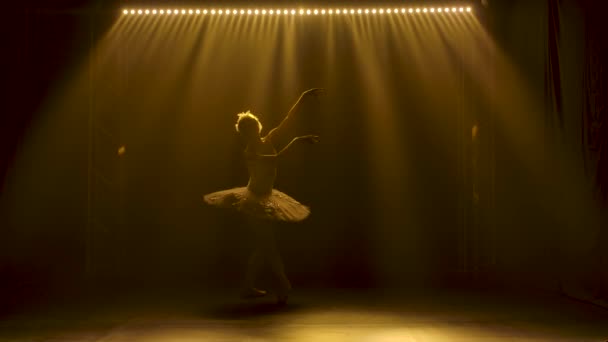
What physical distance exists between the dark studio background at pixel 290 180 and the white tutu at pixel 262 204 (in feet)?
4.86

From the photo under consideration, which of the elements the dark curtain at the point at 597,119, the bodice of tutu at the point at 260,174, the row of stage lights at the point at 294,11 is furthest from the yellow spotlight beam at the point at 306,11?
the bodice of tutu at the point at 260,174

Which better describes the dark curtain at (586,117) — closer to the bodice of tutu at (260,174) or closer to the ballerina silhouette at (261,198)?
the ballerina silhouette at (261,198)

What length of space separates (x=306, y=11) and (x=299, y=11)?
79 millimetres

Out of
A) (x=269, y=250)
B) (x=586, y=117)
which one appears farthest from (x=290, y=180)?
(x=586, y=117)

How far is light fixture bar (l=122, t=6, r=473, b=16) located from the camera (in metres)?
6.36

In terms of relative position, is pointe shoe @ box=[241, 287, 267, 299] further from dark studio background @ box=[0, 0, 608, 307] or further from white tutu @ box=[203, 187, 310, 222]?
dark studio background @ box=[0, 0, 608, 307]

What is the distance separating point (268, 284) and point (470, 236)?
8.23 ft

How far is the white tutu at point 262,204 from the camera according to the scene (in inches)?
171

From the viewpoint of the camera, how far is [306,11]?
636 cm

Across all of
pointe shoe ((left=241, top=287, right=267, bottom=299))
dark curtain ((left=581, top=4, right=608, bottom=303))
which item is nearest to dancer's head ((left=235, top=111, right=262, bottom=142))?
pointe shoe ((left=241, top=287, right=267, bottom=299))

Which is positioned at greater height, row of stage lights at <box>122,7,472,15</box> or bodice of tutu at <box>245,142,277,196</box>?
row of stage lights at <box>122,7,472,15</box>

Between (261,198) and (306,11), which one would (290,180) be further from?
(261,198)

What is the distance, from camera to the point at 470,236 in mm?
6609

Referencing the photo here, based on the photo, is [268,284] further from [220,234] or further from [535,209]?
[535,209]
